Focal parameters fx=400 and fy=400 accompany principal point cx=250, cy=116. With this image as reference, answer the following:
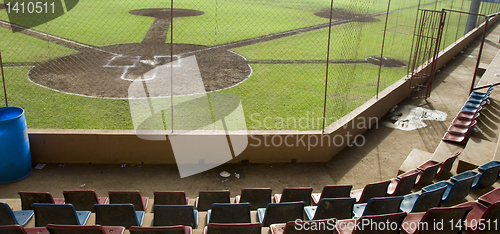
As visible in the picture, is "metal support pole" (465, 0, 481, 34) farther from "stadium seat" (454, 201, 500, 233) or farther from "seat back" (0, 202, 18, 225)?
"seat back" (0, 202, 18, 225)

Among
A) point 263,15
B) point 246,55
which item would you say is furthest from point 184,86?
point 263,15

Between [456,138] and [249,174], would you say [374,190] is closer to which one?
[249,174]

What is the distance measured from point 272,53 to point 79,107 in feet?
29.9

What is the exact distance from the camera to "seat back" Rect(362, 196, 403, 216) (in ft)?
17.6

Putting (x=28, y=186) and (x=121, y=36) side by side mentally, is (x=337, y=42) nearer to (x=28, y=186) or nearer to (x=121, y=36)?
(x=121, y=36)

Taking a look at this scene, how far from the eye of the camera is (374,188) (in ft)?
20.8

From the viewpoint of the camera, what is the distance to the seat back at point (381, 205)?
5.36 metres

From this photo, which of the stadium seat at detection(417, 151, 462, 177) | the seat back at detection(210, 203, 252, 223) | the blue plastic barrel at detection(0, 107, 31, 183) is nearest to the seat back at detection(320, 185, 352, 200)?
the seat back at detection(210, 203, 252, 223)

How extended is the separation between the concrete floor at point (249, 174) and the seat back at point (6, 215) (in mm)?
2012

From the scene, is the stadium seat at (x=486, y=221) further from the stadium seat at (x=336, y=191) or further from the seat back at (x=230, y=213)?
the seat back at (x=230, y=213)

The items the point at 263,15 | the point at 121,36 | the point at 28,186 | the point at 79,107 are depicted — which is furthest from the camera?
the point at 263,15

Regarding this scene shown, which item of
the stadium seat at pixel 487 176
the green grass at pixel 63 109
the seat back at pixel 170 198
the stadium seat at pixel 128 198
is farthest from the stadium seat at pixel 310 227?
the green grass at pixel 63 109

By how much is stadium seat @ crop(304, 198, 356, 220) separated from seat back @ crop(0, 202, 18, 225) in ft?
13.1

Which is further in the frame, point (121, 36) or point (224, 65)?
point (121, 36)
